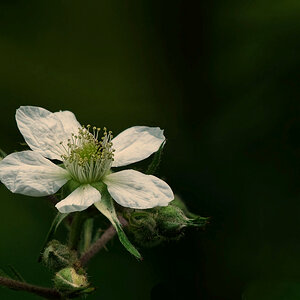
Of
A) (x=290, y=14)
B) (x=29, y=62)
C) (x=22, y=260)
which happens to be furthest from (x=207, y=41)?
(x=22, y=260)

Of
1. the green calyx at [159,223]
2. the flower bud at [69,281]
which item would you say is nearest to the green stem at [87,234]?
the green calyx at [159,223]

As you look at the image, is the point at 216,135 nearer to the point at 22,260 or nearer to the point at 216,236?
the point at 216,236

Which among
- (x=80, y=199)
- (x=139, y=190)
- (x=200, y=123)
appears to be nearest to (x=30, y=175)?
(x=80, y=199)

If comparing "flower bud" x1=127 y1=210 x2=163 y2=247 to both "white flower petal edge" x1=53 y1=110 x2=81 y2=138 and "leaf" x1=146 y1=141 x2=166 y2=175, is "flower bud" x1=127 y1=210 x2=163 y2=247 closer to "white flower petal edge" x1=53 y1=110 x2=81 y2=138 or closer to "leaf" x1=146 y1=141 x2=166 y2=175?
"leaf" x1=146 y1=141 x2=166 y2=175

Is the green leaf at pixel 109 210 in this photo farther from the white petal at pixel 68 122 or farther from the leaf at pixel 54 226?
the white petal at pixel 68 122

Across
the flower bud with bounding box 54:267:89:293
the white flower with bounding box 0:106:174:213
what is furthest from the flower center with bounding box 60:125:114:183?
the flower bud with bounding box 54:267:89:293
